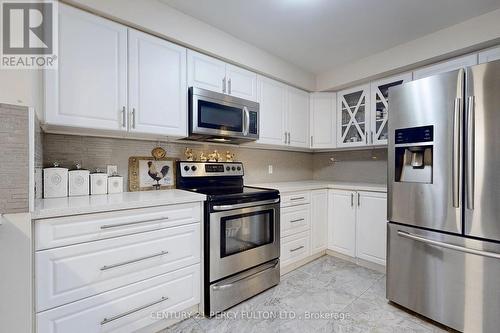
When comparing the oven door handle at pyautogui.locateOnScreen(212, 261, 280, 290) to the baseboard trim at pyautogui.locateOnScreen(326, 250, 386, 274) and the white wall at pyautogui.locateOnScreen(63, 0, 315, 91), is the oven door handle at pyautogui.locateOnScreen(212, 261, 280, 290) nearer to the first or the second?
the baseboard trim at pyautogui.locateOnScreen(326, 250, 386, 274)

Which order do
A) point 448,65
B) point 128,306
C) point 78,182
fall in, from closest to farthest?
point 128,306 < point 78,182 < point 448,65

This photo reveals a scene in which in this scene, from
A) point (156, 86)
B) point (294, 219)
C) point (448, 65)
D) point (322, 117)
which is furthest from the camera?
point (322, 117)

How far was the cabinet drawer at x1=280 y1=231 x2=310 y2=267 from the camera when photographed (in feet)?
8.22

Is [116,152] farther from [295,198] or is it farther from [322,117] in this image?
[322,117]

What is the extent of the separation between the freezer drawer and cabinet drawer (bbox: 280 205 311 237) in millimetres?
908

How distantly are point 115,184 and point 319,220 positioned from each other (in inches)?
88.6

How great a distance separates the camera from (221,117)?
2232mm

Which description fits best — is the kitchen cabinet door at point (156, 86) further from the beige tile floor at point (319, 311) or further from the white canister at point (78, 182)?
the beige tile floor at point (319, 311)

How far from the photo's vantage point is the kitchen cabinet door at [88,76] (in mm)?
1479

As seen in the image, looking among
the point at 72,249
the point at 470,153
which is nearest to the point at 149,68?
the point at 72,249

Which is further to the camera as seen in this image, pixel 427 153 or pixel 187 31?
pixel 187 31

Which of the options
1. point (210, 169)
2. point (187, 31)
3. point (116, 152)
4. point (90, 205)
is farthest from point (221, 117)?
point (90, 205)

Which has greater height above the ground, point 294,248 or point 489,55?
point 489,55

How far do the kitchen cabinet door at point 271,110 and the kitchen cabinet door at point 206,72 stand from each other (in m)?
0.51
